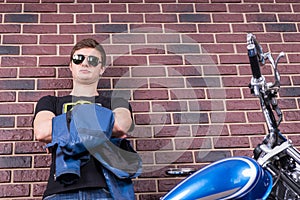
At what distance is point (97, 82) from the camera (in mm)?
2172

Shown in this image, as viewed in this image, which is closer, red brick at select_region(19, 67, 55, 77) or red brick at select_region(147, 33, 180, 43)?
red brick at select_region(19, 67, 55, 77)

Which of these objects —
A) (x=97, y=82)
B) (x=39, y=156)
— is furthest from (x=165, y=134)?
(x=39, y=156)

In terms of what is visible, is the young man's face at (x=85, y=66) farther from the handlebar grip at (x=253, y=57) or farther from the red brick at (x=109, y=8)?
the handlebar grip at (x=253, y=57)

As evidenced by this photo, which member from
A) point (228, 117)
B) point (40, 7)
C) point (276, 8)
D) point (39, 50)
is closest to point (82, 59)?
point (39, 50)

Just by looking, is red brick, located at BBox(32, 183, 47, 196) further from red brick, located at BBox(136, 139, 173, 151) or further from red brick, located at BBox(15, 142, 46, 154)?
red brick, located at BBox(136, 139, 173, 151)

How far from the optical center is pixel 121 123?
181cm

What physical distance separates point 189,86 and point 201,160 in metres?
0.42

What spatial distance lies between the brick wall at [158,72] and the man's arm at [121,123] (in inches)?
15.2

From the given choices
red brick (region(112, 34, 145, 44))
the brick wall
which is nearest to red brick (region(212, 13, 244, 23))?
the brick wall

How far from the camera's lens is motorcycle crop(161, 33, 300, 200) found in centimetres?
123

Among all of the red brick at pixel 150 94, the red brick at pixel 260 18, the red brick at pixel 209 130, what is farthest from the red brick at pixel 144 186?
the red brick at pixel 260 18

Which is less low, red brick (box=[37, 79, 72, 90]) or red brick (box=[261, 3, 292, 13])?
red brick (box=[261, 3, 292, 13])

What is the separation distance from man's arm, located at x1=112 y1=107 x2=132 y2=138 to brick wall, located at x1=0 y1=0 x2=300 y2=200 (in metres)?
0.39

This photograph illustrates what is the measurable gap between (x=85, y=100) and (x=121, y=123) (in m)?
0.29
